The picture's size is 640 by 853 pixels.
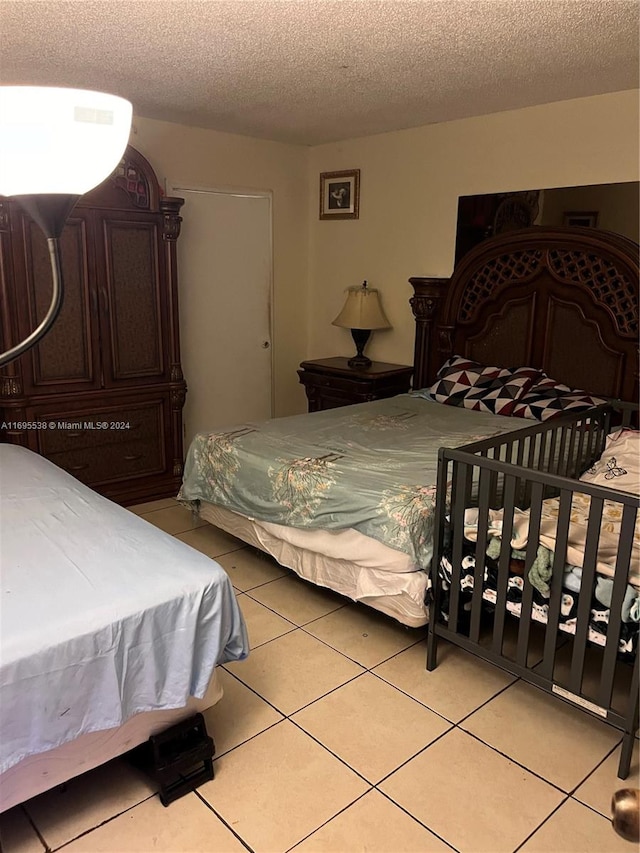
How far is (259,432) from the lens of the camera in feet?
10.7

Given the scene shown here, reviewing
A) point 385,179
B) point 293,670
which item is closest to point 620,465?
point 293,670

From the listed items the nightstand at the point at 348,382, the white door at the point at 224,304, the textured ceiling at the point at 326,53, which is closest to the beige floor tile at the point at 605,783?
the textured ceiling at the point at 326,53

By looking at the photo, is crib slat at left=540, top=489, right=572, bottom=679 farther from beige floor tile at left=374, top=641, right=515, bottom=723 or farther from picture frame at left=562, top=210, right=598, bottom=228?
picture frame at left=562, top=210, right=598, bottom=228

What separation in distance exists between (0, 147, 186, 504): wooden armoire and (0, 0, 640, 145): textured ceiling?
0.65 metres

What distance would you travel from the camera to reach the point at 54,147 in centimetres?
98

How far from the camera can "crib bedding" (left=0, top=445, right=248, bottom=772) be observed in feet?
4.75

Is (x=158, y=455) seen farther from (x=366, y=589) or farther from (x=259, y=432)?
(x=366, y=589)

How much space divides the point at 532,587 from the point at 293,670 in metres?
0.96

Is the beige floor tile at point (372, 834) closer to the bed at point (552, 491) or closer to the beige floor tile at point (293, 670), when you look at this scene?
the beige floor tile at point (293, 670)

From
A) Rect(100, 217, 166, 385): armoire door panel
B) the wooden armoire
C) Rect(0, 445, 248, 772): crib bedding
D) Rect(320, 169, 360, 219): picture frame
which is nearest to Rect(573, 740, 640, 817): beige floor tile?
Rect(0, 445, 248, 772): crib bedding

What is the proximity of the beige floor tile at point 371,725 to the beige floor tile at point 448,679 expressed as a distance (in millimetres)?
52

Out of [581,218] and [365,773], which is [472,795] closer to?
[365,773]

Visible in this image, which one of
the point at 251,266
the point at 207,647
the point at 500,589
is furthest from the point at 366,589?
the point at 251,266

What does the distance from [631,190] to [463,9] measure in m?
1.49
